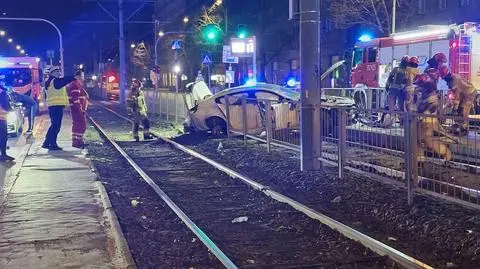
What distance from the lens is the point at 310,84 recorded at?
1122cm

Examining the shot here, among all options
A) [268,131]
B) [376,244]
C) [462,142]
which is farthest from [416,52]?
[376,244]

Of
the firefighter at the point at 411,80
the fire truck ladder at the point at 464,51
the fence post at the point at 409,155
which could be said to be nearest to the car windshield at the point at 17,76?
the fire truck ladder at the point at 464,51

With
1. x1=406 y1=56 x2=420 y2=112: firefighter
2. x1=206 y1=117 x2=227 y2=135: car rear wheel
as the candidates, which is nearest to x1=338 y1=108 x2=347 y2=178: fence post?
x1=406 y1=56 x2=420 y2=112: firefighter

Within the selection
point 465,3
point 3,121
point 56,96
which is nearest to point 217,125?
point 56,96

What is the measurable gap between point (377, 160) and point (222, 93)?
933 centimetres

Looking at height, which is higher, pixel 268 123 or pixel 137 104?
pixel 137 104

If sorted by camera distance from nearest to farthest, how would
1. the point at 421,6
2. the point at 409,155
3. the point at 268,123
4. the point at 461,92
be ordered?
1. the point at 409,155
2. the point at 461,92
3. the point at 268,123
4. the point at 421,6

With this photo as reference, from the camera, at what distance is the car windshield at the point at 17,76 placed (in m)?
34.2

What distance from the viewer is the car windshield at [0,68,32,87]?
3416 cm

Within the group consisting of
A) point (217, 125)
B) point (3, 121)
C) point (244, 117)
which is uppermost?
point (3, 121)

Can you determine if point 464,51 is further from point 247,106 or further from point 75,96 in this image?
point 75,96

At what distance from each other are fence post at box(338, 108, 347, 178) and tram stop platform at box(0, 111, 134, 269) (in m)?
3.66

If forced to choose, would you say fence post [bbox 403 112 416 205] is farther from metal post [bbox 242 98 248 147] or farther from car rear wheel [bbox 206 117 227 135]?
car rear wheel [bbox 206 117 227 135]

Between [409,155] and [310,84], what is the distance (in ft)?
10.4
